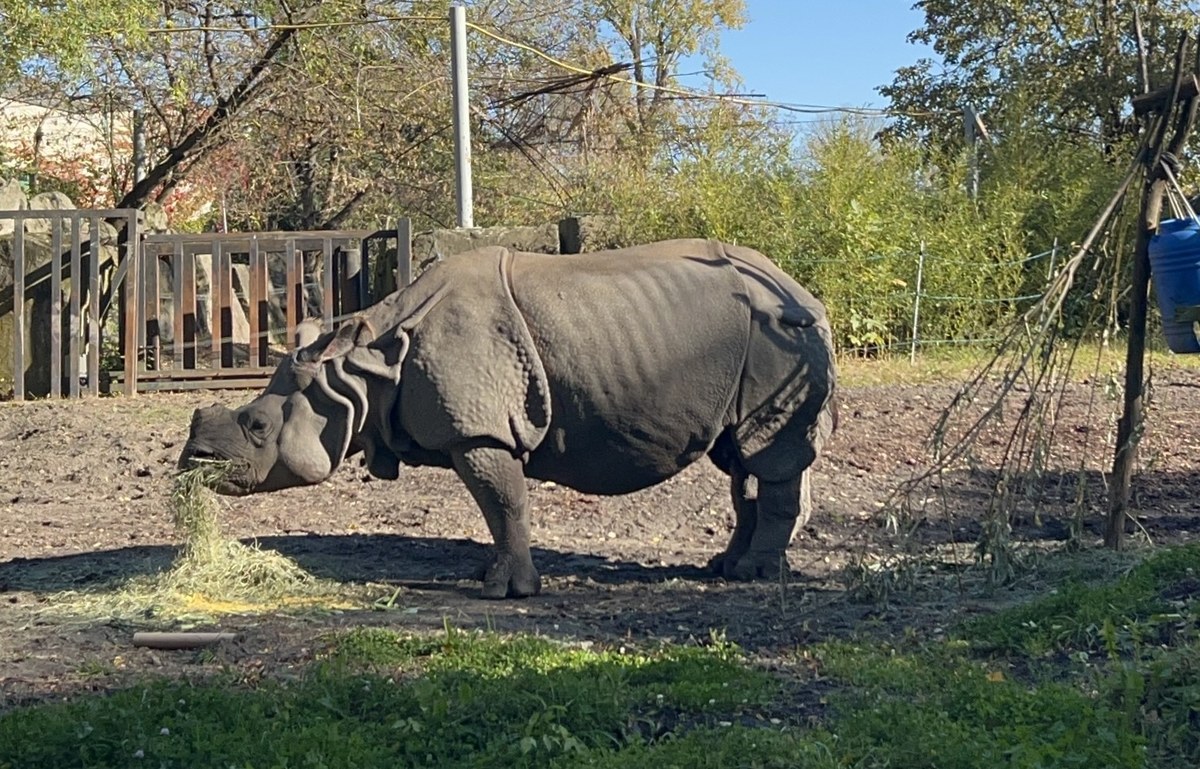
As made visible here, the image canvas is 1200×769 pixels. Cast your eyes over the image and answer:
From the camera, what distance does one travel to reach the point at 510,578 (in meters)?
7.64

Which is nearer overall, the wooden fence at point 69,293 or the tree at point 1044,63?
the wooden fence at point 69,293

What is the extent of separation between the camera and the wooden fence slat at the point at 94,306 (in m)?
15.0

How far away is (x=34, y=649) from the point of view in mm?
6398

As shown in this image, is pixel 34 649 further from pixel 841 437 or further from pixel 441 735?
pixel 841 437

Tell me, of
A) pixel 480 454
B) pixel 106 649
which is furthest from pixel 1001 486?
pixel 106 649

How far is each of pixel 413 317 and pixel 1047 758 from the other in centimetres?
418

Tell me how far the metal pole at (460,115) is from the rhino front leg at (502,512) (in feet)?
25.9

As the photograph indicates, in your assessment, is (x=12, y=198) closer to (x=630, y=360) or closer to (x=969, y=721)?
(x=630, y=360)

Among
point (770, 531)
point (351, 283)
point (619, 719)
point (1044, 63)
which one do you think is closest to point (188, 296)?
point (351, 283)

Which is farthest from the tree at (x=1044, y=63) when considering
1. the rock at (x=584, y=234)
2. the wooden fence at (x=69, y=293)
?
the wooden fence at (x=69, y=293)

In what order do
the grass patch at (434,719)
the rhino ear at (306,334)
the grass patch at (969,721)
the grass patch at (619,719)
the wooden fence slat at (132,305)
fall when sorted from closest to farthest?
the grass patch at (969,721) → the grass patch at (619,719) → the grass patch at (434,719) → the rhino ear at (306,334) → the wooden fence slat at (132,305)

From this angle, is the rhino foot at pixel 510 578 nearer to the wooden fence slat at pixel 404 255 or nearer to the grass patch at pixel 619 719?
the grass patch at pixel 619 719

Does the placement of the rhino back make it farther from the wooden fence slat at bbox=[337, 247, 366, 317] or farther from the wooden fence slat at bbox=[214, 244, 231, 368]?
the wooden fence slat at bbox=[214, 244, 231, 368]

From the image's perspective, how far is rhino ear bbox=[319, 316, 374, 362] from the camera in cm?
769
